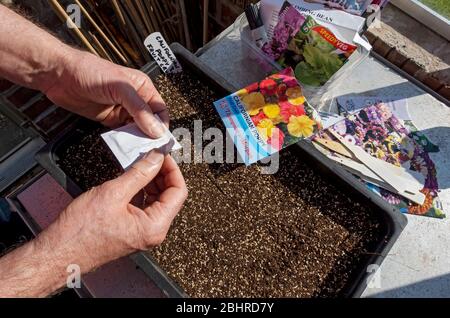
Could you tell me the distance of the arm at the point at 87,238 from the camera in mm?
798

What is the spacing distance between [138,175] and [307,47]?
0.56 m

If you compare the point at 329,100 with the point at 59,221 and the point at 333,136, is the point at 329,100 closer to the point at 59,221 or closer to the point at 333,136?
the point at 333,136

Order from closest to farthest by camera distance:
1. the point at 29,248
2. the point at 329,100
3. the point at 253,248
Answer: the point at 29,248
the point at 253,248
the point at 329,100

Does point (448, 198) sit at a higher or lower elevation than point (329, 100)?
lower

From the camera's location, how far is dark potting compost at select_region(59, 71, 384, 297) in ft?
3.06

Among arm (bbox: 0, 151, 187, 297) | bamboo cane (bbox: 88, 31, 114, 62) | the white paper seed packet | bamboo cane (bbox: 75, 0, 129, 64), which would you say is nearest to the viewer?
arm (bbox: 0, 151, 187, 297)

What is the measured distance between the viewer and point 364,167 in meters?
1.08

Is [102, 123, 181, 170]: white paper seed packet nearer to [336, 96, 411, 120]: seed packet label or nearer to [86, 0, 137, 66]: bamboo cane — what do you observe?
[336, 96, 411, 120]: seed packet label

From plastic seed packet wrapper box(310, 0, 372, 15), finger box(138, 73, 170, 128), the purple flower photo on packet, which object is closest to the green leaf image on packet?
the purple flower photo on packet

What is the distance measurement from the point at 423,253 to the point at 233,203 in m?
0.54

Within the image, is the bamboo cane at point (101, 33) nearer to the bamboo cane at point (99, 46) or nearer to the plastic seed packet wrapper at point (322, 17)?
the bamboo cane at point (99, 46)

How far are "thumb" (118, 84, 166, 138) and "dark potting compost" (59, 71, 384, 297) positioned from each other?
170 mm

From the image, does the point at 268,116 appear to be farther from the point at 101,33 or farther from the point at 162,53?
the point at 101,33
